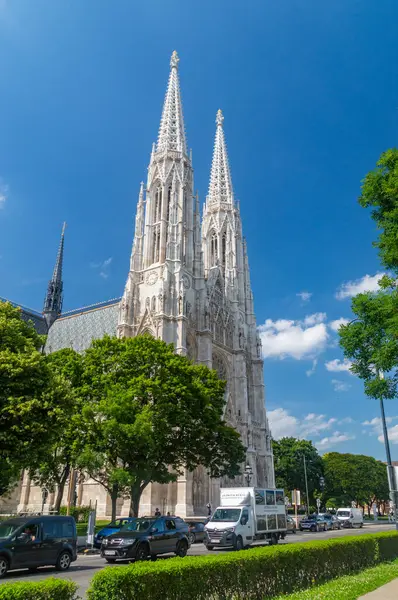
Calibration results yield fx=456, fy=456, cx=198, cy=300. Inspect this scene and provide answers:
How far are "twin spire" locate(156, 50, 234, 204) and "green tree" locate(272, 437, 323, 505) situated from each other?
44.9 meters

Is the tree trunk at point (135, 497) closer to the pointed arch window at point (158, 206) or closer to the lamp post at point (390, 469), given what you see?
the lamp post at point (390, 469)

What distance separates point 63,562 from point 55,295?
69628mm

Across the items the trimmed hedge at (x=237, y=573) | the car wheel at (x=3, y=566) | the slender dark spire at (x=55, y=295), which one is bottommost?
the car wheel at (x=3, y=566)

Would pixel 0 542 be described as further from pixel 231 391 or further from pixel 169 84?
pixel 169 84

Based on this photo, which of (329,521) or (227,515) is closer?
(227,515)

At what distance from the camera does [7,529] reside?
1476cm

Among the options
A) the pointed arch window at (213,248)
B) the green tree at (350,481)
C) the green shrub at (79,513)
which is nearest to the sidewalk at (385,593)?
the green shrub at (79,513)

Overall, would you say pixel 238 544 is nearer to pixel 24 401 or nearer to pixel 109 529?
pixel 109 529

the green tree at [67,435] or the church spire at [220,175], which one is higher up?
the church spire at [220,175]

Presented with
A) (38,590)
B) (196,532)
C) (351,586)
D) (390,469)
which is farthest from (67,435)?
(38,590)

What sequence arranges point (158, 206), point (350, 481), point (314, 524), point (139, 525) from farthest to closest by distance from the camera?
1. point (350, 481)
2. point (158, 206)
3. point (314, 524)
4. point (139, 525)

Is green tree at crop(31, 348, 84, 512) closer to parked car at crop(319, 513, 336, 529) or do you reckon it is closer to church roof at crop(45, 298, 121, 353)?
parked car at crop(319, 513, 336, 529)

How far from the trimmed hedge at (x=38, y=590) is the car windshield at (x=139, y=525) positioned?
12535 millimetres

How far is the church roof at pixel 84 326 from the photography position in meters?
65.8
